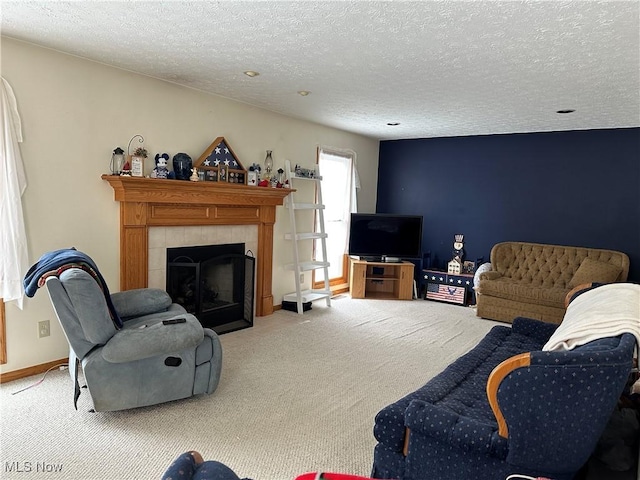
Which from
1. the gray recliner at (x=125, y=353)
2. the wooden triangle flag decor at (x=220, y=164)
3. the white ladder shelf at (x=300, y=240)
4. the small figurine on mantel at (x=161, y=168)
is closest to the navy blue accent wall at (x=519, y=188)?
the white ladder shelf at (x=300, y=240)

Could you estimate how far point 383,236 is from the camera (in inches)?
253

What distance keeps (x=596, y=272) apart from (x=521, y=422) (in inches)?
163

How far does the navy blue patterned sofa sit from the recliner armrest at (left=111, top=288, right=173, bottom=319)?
6.99 feet

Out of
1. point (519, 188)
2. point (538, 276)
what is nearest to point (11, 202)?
point (538, 276)

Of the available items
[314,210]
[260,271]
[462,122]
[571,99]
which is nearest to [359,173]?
[314,210]

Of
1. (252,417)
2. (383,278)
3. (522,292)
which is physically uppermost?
(522,292)

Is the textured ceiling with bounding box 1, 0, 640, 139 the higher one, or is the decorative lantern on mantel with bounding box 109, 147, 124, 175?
the textured ceiling with bounding box 1, 0, 640, 139

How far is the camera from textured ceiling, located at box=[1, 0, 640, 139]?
2.35 meters

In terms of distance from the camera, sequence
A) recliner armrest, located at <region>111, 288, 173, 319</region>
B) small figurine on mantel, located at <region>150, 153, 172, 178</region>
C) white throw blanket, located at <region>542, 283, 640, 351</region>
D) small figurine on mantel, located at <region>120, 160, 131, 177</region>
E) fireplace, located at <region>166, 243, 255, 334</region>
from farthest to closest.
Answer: fireplace, located at <region>166, 243, 255, 334</region>
small figurine on mantel, located at <region>150, 153, 172, 178</region>
small figurine on mantel, located at <region>120, 160, 131, 177</region>
recliner armrest, located at <region>111, 288, 173, 319</region>
white throw blanket, located at <region>542, 283, 640, 351</region>

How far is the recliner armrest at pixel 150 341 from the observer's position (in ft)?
8.39

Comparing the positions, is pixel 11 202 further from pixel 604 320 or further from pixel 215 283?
pixel 604 320

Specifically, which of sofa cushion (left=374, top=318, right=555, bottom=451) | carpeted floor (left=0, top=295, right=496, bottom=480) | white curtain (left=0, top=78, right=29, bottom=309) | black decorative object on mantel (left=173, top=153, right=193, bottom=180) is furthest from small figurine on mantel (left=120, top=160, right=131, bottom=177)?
sofa cushion (left=374, top=318, right=555, bottom=451)

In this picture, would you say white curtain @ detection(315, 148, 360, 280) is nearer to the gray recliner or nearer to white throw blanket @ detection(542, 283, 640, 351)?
the gray recliner

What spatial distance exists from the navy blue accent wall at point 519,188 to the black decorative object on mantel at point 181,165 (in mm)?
3968
